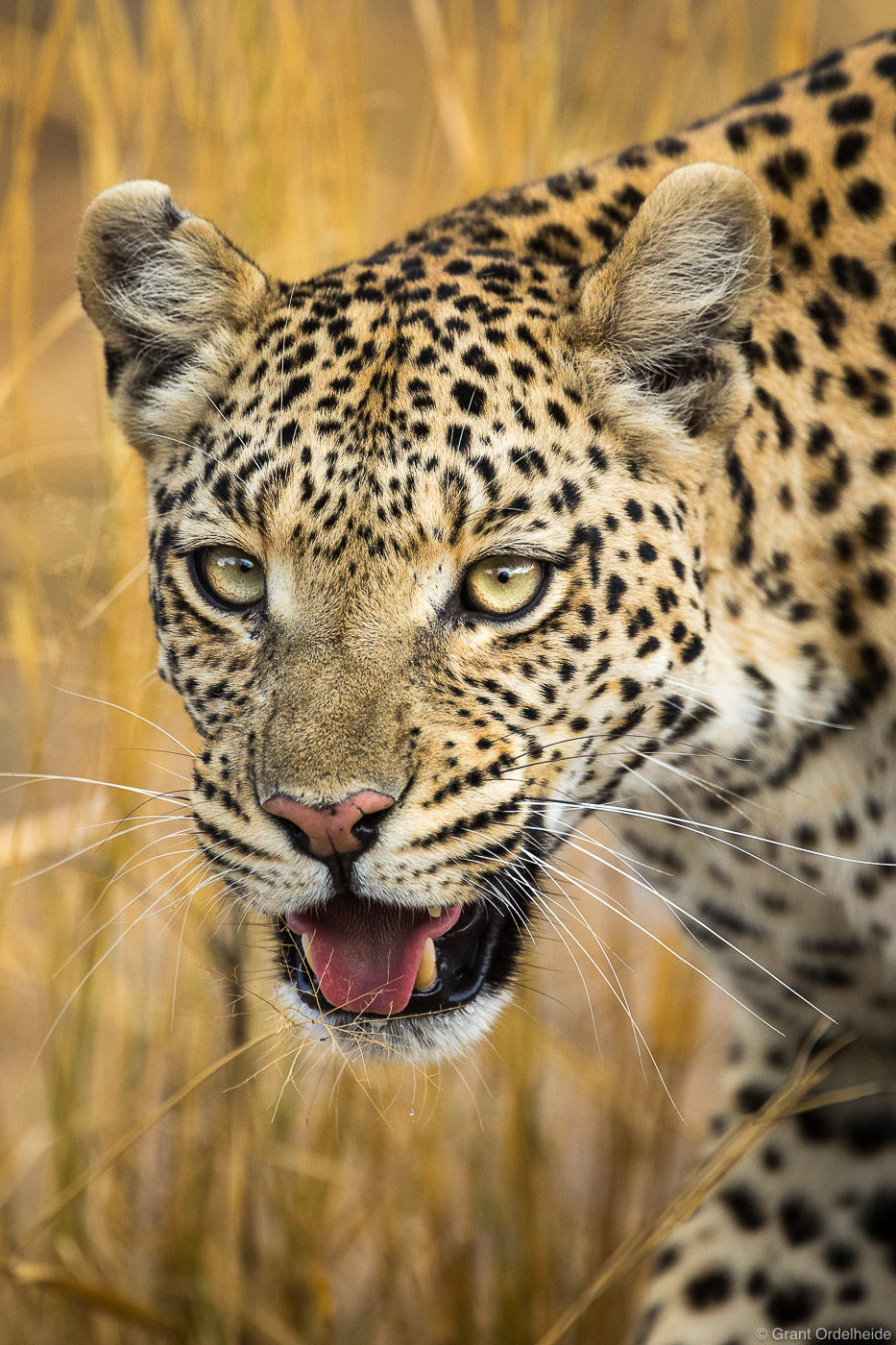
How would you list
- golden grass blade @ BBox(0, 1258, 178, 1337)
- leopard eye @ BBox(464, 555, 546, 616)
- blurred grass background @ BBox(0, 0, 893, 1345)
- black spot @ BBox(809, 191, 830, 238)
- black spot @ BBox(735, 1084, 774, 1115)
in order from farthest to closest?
blurred grass background @ BBox(0, 0, 893, 1345) → black spot @ BBox(735, 1084, 774, 1115) → golden grass blade @ BBox(0, 1258, 178, 1337) → black spot @ BBox(809, 191, 830, 238) → leopard eye @ BBox(464, 555, 546, 616)

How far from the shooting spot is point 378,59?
12656 mm

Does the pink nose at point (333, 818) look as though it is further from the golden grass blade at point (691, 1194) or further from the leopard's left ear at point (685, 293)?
the golden grass blade at point (691, 1194)

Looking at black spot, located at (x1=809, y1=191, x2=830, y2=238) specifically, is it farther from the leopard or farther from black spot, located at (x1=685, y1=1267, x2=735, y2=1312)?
black spot, located at (x1=685, y1=1267, x2=735, y2=1312)

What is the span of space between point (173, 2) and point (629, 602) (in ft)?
8.76

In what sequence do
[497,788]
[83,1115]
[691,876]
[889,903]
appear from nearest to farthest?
[497,788] < [889,903] < [691,876] < [83,1115]

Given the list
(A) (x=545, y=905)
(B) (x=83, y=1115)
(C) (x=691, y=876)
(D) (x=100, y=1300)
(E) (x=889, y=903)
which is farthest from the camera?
(B) (x=83, y=1115)

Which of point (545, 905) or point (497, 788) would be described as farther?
point (545, 905)

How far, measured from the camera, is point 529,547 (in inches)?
101

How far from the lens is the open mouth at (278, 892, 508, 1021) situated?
2.51 m

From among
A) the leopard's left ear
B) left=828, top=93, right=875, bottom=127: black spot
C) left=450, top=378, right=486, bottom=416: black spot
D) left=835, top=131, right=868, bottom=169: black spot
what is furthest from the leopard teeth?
left=828, top=93, right=875, bottom=127: black spot

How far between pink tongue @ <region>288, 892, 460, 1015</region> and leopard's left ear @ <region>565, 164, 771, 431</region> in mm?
1061

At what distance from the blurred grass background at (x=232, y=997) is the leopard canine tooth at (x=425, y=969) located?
1.05 m

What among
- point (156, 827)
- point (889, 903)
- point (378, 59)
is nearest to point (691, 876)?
point (889, 903)

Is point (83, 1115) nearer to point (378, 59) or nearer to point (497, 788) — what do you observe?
point (497, 788)
